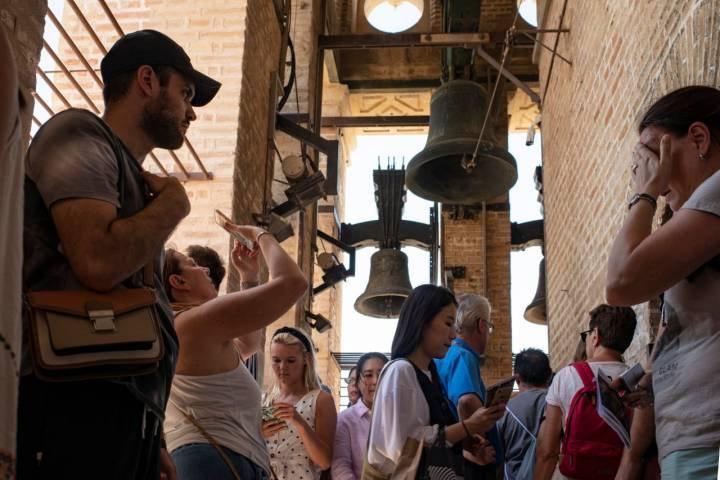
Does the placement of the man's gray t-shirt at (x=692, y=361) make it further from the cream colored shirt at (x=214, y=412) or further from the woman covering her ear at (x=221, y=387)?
the cream colored shirt at (x=214, y=412)

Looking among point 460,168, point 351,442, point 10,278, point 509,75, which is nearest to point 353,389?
point 351,442

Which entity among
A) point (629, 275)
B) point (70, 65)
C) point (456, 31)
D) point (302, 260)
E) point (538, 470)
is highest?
point (456, 31)

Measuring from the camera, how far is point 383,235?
10.7 m

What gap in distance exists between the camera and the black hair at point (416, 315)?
10.8 ft

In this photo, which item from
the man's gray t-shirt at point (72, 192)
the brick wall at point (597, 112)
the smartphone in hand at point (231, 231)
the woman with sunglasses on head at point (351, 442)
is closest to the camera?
the man's gray t-shirt at point (72, 192)

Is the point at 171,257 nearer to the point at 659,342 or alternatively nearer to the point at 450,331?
the point at 450,331

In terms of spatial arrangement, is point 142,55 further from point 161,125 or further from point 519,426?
point 519,426

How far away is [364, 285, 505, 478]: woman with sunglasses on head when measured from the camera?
9.71 feet

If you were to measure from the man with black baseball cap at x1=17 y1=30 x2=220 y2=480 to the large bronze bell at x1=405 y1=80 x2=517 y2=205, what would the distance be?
477 centimetres

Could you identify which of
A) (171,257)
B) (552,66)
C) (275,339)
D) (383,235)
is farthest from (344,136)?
(171,257)

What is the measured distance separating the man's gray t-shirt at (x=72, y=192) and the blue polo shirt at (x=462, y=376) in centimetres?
193

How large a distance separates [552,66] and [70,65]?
162 inches

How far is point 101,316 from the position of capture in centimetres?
164

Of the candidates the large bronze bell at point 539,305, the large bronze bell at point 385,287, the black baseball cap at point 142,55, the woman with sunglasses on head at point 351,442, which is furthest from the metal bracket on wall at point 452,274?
the black baseball cap at point 142,55
